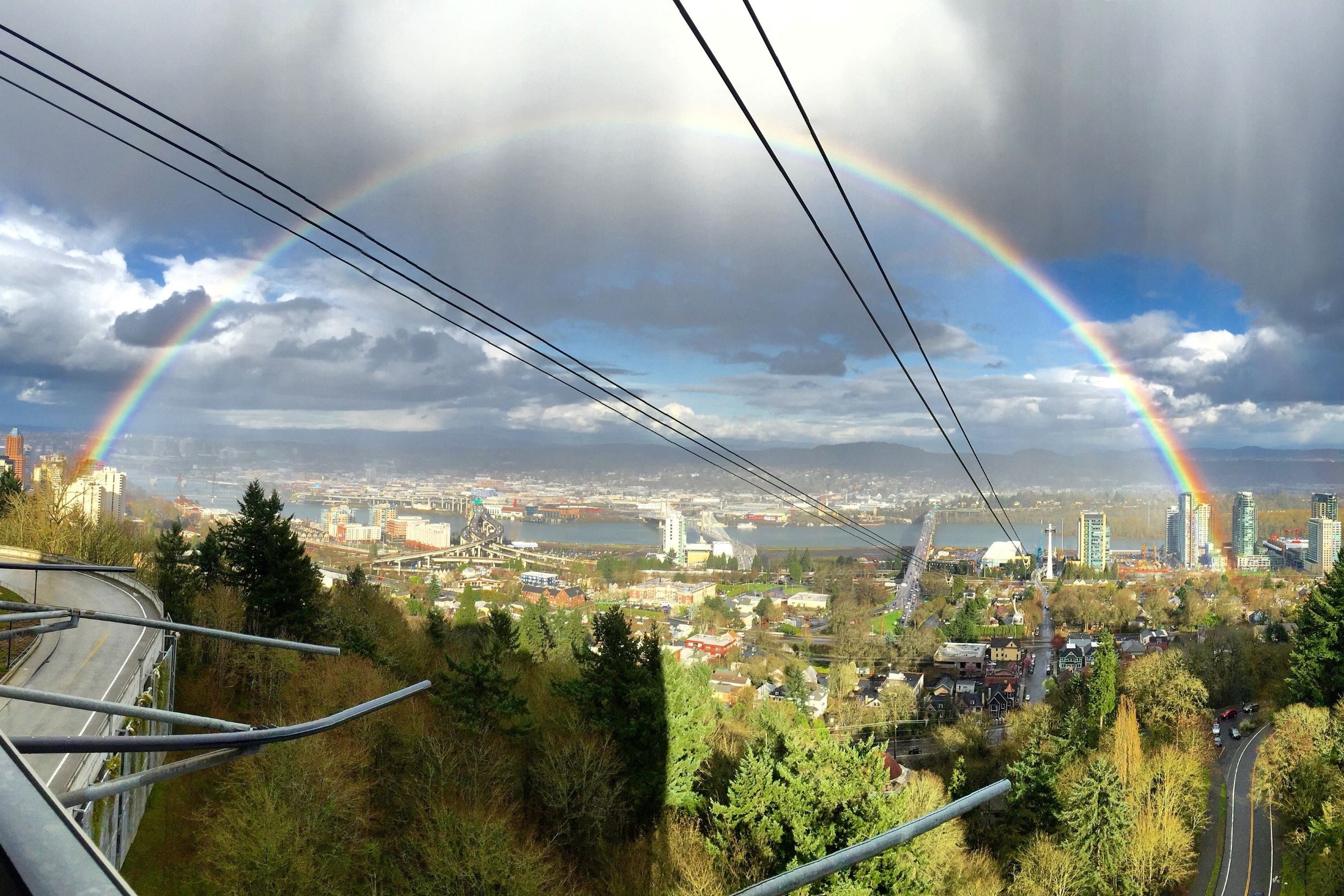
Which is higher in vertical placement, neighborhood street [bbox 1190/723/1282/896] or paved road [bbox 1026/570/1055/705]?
neighborhood street [bbox 1190/723/1282/896]

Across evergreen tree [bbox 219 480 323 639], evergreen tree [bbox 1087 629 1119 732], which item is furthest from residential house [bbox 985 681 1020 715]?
evergreen tree [bbox 219 480 323 639]

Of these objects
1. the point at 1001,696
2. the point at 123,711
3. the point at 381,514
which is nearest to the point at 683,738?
the point at 123,711

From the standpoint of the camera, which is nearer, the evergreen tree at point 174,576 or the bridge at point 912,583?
the evergreen tree at point 174,576

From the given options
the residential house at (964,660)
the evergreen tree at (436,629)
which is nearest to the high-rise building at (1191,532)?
the residential house at (964,660)

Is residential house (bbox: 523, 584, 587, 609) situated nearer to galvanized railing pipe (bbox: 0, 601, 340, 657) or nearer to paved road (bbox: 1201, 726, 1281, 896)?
paved road (bbox: 1201, 726, 1281, 896)

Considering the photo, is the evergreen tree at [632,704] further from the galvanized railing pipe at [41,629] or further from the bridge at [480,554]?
the bridge at [480,554]

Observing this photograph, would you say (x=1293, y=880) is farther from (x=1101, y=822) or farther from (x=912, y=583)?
(x=912, y=583)

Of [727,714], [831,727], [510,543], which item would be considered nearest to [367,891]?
[727,714]
